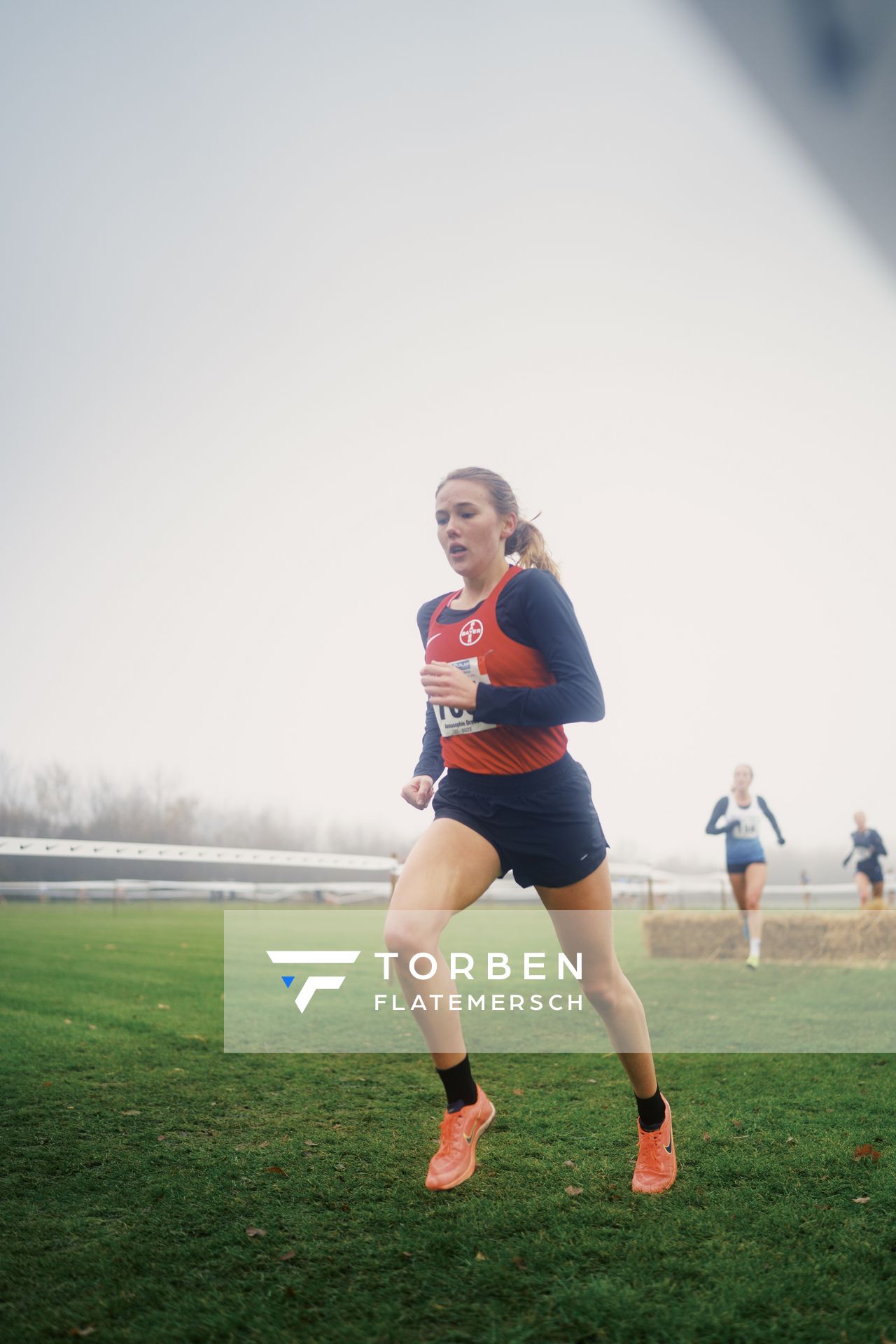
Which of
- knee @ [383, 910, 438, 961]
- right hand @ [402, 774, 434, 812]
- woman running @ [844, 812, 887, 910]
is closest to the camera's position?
knee @ [383, 910, 438, 961]

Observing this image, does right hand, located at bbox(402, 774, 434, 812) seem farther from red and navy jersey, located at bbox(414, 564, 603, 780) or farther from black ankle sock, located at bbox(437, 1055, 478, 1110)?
black ankle sock, located at bbox(437, 1055, 478, 1110)

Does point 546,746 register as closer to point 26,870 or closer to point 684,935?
point 684,935

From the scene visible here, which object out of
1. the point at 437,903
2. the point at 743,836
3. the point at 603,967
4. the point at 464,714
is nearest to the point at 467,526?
the point at 464,714

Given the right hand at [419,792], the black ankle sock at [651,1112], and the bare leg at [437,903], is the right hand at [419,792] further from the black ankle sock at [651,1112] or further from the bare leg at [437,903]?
the black ankle sock at [651,1112]

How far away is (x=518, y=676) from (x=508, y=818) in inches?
19.0

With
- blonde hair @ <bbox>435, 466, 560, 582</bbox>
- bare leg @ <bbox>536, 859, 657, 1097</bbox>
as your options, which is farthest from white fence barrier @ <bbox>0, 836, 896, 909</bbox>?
blonde hair @ <bbox>435, 466, 560, 582</bbox>

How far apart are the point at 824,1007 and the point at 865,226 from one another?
23.4 feet

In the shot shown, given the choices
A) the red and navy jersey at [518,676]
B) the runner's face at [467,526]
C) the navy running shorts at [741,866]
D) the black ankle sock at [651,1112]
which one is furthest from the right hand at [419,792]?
the navy running shorts at [741,866]

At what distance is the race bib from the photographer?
10.9 ft

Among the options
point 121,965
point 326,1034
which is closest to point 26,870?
point 121,965

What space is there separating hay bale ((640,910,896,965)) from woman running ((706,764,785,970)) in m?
1.70

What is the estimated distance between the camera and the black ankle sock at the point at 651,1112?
10.9 ft

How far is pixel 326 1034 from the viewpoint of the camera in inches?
265

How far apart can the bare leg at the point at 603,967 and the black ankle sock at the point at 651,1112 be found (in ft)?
0.07
